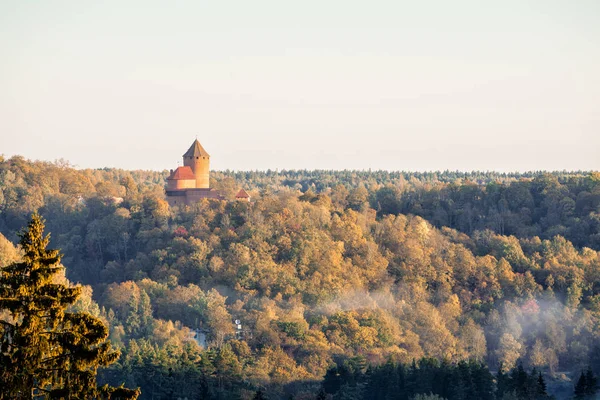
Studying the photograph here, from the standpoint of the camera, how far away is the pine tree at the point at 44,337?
18609mm

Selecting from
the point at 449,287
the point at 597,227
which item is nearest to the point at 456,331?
the point at 449,287

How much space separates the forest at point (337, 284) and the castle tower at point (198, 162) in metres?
4.03

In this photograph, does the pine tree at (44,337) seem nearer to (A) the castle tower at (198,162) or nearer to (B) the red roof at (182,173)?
(B) the red roof at (182,173)

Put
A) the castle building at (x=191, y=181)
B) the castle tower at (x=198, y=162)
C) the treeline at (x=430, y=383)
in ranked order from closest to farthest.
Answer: the treeline at (x=430, y=383) → the castle building at (x=191, y=181) → the castle tower at (x=198, y=162)

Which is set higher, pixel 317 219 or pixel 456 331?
pixel 317 219

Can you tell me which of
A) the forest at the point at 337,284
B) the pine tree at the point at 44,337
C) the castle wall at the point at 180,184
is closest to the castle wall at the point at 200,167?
the castle wall at the point at 180,184

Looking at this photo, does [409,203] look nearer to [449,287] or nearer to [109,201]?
[449,287]

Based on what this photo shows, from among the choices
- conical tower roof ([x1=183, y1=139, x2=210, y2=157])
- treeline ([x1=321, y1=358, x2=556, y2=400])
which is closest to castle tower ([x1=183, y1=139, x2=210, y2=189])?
conical tower roof ([x1=183, y1=139, x2=210, y2=157])

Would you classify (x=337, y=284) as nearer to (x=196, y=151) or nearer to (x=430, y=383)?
(x=196, y=151)

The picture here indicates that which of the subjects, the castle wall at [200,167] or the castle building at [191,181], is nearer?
the castle building at [191,181]

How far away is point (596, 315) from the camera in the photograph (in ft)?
269

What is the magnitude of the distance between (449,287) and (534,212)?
18291 mm

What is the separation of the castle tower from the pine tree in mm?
75624

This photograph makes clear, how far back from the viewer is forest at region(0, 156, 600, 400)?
196ft
